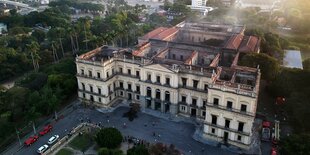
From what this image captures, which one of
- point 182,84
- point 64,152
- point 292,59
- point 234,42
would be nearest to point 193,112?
point 182,84

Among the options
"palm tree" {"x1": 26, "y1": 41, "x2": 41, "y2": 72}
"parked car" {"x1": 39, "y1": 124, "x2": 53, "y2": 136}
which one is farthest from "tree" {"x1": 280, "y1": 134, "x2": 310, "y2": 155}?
"palm tree" {"x1": 26, "y1": 41, "x2": 41, "y2": 72}

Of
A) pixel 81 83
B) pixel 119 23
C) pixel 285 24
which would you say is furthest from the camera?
pixel 285 24

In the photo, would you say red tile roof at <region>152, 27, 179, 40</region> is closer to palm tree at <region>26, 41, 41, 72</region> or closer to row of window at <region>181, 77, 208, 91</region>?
row of window at <region>181, 77, 208, 91</region>

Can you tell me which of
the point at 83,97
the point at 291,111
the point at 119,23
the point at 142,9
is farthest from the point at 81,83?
the point at 142,9

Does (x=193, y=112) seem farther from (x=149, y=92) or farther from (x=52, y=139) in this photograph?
(x=52, y=139)

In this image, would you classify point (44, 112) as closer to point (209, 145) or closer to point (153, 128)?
point (153, 128)

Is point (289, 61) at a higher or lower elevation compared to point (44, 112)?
higher
